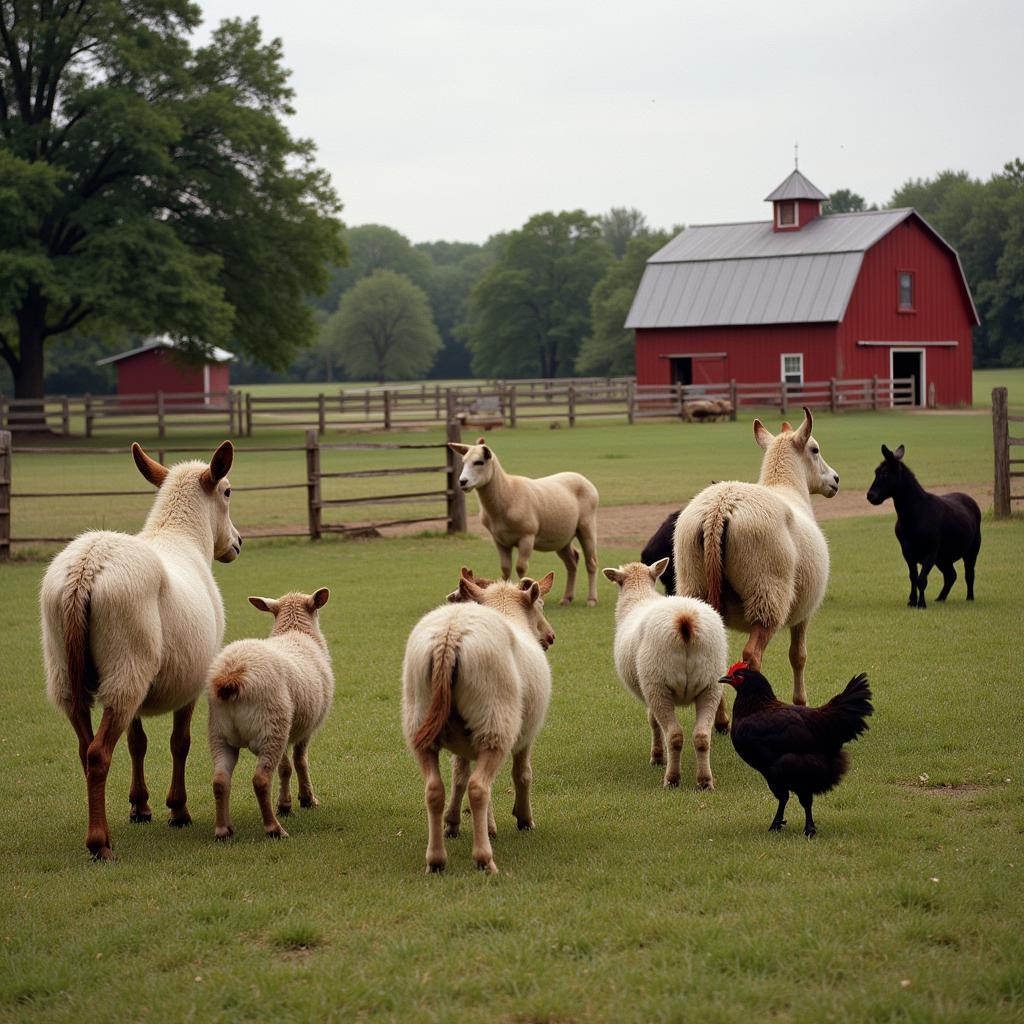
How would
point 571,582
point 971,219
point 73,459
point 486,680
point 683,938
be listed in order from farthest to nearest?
point 971,219
point 73,459
point 571,582
point 486,680
point 683,938

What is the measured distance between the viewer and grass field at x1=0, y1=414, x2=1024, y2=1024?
179 inches

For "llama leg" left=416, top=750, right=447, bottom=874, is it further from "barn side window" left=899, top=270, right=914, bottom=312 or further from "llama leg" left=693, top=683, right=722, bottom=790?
"barn side window" left=899, top=270, right=914, bottom=312

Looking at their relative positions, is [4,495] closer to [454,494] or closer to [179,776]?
[454,494]

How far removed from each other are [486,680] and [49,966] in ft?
7.13

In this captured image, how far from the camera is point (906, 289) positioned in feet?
179

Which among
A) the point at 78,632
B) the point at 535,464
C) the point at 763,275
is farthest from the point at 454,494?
the point at 763,275

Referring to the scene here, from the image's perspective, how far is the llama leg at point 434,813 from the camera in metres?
5.87

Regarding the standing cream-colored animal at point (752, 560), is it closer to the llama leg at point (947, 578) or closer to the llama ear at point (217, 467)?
the llama ear at point (217, 467)

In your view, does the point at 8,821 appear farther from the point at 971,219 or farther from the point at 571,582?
the point at 971,219

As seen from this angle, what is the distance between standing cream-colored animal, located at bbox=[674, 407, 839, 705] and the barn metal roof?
4398 cm

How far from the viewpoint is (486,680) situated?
6016mm

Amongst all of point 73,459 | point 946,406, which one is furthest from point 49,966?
point 946,406

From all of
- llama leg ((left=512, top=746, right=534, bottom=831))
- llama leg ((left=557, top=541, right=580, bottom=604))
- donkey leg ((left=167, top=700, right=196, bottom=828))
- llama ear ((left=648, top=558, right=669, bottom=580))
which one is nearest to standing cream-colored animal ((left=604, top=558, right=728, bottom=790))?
llama ear ((left=648, top=558, right=669, bottom=580))

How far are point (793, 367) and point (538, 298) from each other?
182 ft
